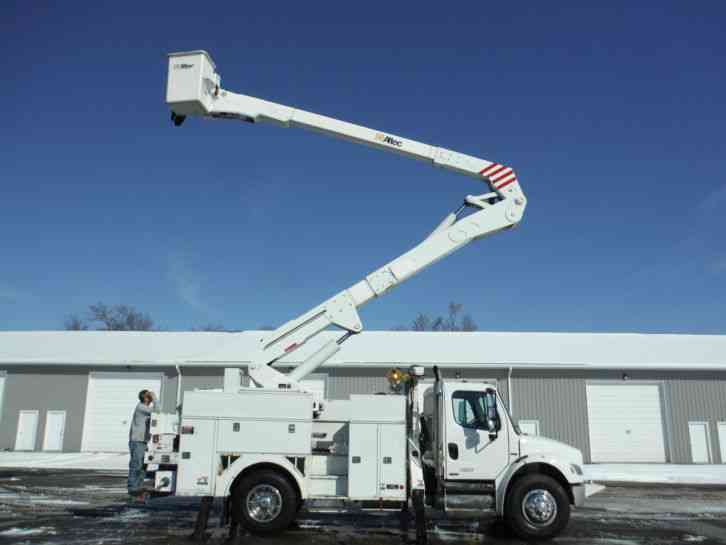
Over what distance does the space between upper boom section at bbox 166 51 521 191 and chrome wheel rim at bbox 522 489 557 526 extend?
538 cm

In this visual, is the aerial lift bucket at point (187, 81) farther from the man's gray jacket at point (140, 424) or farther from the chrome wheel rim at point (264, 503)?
the chrome wheel rim at point (264, 503)

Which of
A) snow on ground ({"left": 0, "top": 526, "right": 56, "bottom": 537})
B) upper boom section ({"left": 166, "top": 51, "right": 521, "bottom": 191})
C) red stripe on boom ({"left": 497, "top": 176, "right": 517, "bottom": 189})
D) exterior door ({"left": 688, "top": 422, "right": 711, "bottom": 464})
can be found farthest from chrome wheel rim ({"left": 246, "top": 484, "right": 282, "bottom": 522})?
exterior door ({"left": 688, "top": 422, "right": 711, "bottom": 464})

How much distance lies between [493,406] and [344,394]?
1532 cm

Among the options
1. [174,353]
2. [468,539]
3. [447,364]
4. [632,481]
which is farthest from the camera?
[174,353]

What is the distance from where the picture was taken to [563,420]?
2452 cm

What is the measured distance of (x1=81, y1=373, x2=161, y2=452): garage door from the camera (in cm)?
2547

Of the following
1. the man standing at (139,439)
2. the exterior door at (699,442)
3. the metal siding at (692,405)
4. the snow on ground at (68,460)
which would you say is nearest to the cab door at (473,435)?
the man standing at (139,439)

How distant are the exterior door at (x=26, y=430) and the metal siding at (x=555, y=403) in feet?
64.4

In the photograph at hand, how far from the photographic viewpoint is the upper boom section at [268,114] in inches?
398

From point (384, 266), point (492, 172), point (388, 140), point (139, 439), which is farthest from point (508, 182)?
point (139, 439)

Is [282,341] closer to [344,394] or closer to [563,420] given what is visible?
[344,394]

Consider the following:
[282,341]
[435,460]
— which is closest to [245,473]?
[282,341]

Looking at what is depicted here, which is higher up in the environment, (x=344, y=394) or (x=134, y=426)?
(x=344, y=394)

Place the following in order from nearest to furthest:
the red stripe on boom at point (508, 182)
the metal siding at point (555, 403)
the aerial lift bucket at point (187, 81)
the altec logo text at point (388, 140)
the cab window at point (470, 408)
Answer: the cab window at point (470, 408) → the aerial lift bucket at point (187, 81) → the altec logo text at point (388, 140) → the red stripe on boom at point (508, 182) → the metal siding at point (555, 403)
